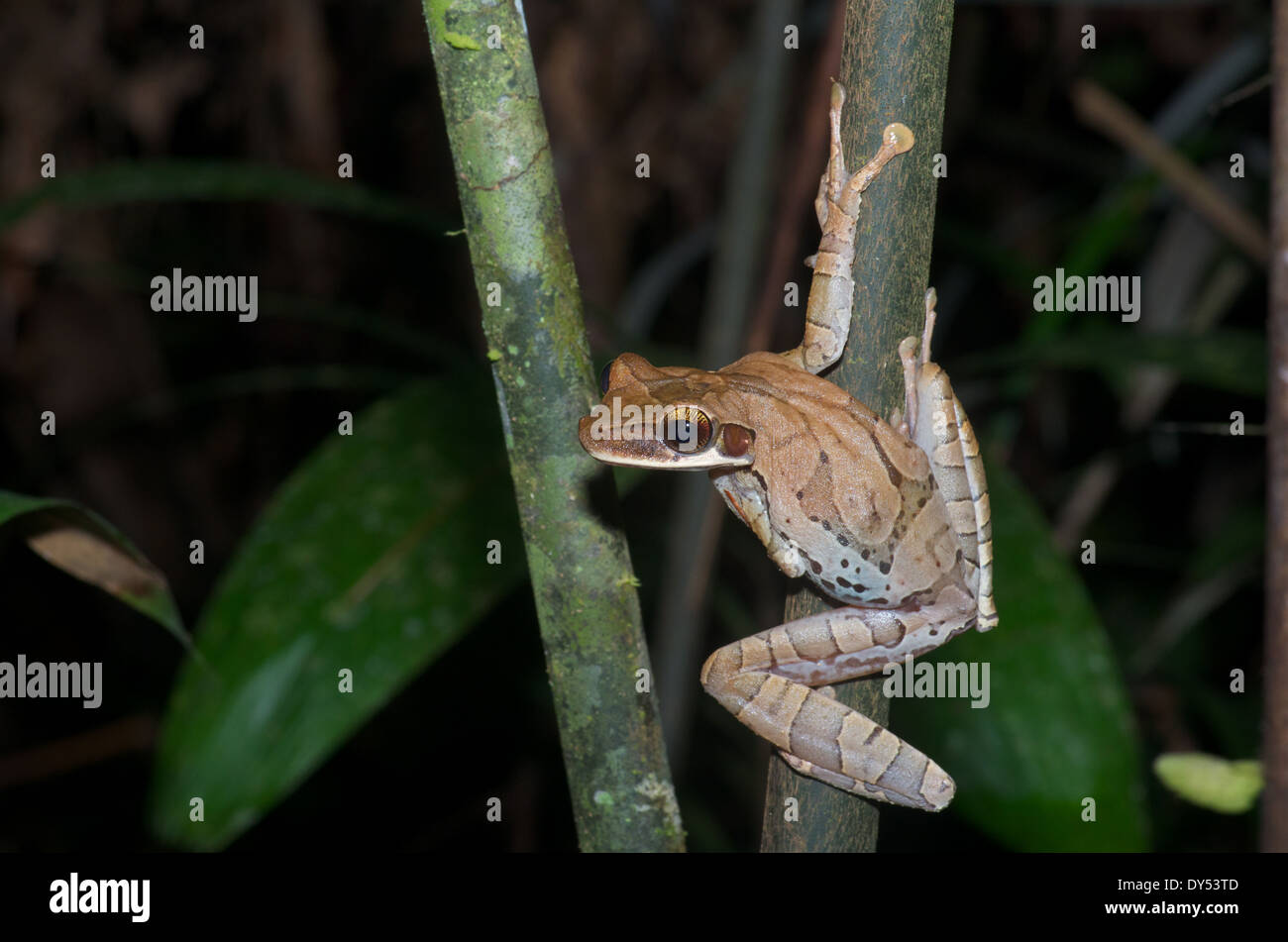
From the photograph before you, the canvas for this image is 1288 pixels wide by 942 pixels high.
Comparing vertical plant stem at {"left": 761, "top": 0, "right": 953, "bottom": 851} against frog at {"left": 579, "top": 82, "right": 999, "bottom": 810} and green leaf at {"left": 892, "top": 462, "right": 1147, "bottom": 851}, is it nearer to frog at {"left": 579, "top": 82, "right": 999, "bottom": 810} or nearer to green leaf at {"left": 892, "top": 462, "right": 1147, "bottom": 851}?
frog at {"left": 579, "top": 82, "right": 999, "bottom": 810}

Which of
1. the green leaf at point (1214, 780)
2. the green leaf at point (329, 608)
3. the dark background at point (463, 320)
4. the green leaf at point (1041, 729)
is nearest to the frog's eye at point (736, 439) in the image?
the green leaf at point (329, 608)

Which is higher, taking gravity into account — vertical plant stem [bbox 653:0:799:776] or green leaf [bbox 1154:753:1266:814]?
vertical plant stem [bbox 653:0:799:776]

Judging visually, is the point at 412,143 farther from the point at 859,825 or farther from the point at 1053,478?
the point at 859,825

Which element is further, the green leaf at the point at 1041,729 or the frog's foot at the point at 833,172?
the green leaf at the point at 1041,729

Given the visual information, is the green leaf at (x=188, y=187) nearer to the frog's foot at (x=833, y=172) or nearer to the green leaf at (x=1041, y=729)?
the frog's foot at (x=833, y=172)

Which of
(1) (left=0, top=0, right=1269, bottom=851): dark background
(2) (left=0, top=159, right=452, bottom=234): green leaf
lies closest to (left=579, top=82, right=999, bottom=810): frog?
(1) (left=0, top=0, right=1269, bottom=851): dark background

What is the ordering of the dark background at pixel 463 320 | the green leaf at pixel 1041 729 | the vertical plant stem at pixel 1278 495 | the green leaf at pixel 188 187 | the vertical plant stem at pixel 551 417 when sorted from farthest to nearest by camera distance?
the dark background at pixel 463 320
the green leaf at pixel 188 187
the green leaf at pixel 1041 729
the vertical plant stem at pixel 1278 495
the vertical plant stem at pixel 551 417

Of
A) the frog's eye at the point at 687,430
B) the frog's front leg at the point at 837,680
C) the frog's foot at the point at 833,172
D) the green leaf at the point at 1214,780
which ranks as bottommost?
the green leaf at the point at 1214,780

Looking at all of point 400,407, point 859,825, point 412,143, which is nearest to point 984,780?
point 859,825
